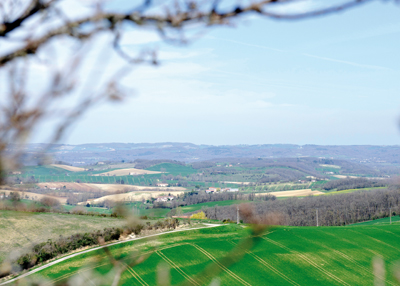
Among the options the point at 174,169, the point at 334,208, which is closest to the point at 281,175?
the point at 174,169

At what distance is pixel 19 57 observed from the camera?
203 centimetres

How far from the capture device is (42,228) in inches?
1368

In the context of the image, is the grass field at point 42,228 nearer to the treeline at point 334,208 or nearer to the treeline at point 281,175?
the treeline at point 334,208

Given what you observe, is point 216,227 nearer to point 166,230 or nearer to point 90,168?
point 166,230

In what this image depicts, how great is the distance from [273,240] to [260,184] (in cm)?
10658

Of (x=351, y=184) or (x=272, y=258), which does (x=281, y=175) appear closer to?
(x=351, y=184)

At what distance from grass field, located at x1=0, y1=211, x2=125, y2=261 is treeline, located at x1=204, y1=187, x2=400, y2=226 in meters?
37.9

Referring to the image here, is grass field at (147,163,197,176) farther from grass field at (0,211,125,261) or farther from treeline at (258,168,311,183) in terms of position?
grass field at (0,211,125,261)

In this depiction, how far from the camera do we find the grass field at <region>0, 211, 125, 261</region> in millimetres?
30414

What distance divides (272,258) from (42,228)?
71.3 ft

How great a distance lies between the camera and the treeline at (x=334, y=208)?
250 feet

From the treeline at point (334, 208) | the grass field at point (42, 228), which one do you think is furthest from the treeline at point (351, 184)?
the grass field at point (42, 228)

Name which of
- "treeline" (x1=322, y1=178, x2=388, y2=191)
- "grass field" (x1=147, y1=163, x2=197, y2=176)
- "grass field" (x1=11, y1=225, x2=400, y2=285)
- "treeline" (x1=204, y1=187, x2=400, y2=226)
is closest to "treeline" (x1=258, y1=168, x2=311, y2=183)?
"treeline" (x1=322, y1=178, x2=388, y2=191)

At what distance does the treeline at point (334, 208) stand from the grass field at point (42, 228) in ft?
124
